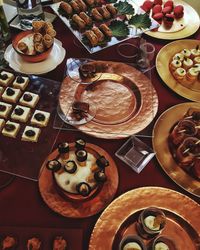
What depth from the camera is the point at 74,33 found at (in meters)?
1.64

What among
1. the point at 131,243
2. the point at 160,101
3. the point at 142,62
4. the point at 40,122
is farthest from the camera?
the point at 142,62

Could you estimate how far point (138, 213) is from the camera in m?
1.10

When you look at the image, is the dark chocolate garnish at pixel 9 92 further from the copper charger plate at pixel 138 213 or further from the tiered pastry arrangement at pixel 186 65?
the tiered pastry arrangement at pixel 186 65

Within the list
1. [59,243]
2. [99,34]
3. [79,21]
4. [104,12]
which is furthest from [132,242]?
[104,12]

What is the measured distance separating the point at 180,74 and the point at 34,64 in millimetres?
762

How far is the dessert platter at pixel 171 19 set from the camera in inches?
70.1

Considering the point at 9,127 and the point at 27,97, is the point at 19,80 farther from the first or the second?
the point at 9,127

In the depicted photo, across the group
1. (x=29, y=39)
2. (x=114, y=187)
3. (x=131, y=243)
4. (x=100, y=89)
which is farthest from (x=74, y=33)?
(x=131, y=243)

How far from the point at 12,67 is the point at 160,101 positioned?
77 cm

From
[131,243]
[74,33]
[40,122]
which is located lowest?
[131,243]

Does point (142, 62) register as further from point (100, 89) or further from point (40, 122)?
point (40, 122)

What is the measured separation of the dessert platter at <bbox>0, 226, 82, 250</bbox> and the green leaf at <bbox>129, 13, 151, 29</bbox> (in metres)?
1.18

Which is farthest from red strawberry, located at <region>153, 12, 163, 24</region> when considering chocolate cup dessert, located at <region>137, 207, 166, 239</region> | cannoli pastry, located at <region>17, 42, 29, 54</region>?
chocolate cup dessert, located at <region>137, 207, 166, 239</region>

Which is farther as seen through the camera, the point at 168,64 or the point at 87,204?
the point at 168,64
